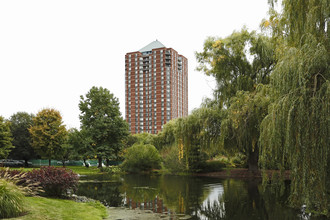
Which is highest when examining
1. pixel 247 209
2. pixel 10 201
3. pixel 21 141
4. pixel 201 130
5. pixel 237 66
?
pixel 237 66

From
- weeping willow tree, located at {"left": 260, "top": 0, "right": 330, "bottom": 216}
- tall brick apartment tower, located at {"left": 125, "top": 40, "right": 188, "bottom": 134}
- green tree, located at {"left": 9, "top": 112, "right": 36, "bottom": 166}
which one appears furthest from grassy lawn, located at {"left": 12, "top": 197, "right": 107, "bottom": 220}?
tall brick apartment tower, located at {"left": 125, "top": 40, "right": 188, "bottom": 134}

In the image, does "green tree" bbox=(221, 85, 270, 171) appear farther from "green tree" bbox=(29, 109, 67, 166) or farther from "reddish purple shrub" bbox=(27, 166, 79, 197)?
"green tree" bbox=(29, 109, 67, 166)

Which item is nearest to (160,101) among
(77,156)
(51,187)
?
(77,156)

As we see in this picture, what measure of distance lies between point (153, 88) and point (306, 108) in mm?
132662

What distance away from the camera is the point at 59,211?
33.9 ft

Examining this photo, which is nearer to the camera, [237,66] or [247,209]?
[247,209]

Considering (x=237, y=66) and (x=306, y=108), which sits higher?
(x=237, y=66)

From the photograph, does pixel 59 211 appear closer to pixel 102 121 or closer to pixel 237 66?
pixel 237 66

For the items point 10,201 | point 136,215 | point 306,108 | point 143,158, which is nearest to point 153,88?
point 143,158

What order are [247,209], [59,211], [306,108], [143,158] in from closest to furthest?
1. [306,108]
2. [59,211]
3. [247,209]
4. [143,158]

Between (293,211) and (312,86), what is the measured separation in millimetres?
5640

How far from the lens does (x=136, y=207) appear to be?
42.6ft

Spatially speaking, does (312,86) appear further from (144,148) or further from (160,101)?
(160,101)

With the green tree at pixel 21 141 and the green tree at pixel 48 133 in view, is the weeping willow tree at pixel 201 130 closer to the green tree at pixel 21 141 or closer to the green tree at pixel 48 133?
the green tree at pixel 48 133
